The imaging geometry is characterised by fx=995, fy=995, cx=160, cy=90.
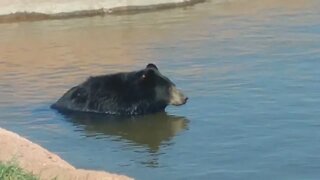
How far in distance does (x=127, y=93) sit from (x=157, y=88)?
38 cm

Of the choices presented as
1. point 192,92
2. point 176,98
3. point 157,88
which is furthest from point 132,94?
point 192,92

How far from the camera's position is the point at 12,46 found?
19.2m

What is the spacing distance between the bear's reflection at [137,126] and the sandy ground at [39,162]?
5.75ft

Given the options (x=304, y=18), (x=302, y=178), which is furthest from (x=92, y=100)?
(x=304, y=18)

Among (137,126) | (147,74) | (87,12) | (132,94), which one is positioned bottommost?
(137,126)

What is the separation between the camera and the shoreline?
24.0 metres

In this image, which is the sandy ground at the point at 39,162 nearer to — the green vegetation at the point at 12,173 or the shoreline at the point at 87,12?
the green vegetation at the point at 12,173

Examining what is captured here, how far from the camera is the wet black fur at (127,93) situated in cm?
1223

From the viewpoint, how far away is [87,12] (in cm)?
2427

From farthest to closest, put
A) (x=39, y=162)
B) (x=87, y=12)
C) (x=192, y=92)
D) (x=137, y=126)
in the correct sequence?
(x=87, y=12)
(x=192, y=92)
(x=137, y=126)
(x=39, y=162)

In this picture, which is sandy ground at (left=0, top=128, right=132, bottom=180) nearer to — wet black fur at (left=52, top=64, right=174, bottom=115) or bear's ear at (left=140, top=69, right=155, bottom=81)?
wet black fur at (left=52, top=64, right=174, bottom=115)

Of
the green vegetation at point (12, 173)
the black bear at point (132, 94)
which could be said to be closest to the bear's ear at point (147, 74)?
the black bear at point (132, 94)

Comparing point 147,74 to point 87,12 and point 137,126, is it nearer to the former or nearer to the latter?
point 137,126

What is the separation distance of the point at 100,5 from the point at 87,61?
807 centimetres
